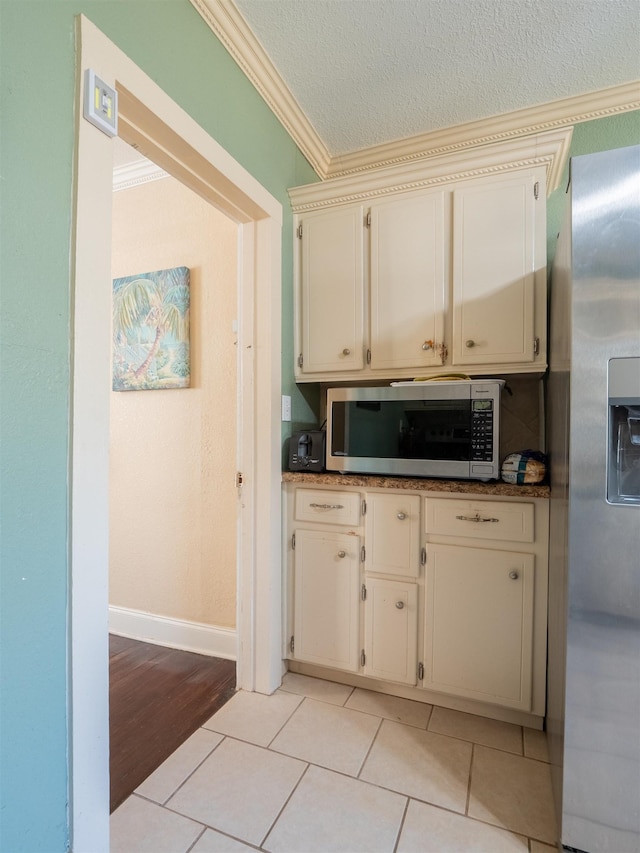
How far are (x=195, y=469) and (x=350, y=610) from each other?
3.50 feet

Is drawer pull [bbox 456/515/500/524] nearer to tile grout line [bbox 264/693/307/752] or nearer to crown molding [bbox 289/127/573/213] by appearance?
tile grout line [bbox 264/693/307/752]

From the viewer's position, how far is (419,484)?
1.63 metres

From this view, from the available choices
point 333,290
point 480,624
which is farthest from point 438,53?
point 480,624

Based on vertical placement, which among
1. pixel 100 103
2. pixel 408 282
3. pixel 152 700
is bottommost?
pixel 152 700

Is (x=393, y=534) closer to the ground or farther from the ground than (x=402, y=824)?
farther from the ground

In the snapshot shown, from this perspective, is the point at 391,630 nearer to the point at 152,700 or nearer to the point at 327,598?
the point at 327,598

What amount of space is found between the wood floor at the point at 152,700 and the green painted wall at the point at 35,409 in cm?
52

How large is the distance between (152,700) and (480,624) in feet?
4.60

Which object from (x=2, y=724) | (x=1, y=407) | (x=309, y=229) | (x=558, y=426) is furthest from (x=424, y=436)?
(x=2, y=724)

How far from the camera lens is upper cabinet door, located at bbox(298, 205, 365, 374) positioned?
1.87 m

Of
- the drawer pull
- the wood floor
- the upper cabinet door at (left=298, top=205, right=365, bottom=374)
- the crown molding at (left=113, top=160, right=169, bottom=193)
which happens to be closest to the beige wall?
the crown molding at (left=113, top=160, right=169, bottom=193)

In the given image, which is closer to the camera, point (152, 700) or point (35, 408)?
point (35, 408)

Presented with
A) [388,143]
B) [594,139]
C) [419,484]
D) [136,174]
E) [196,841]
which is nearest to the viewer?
[196,841]

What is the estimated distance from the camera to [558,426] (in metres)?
1.32
